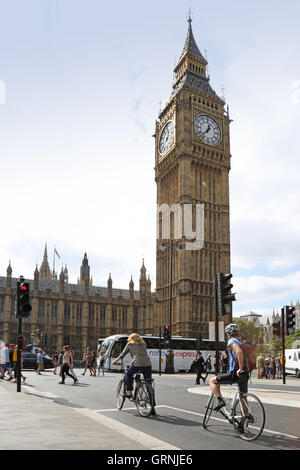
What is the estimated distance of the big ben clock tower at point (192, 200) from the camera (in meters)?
57.1

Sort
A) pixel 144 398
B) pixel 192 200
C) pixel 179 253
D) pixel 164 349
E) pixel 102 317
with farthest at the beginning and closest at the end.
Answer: pixel 102 317, pixel 192 200, pixel 179 253, pixel 164 349, pixel 144 398

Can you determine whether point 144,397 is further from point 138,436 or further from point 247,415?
point 247,415

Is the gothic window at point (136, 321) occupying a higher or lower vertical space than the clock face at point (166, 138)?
lower

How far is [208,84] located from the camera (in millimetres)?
68625

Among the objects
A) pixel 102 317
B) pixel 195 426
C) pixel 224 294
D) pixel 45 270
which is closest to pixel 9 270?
pixel 102 317

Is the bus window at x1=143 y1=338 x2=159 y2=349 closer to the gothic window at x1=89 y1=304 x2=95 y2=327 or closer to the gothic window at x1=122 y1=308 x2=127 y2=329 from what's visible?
the gothic window at x1=89 y1=304 x2=95 y2=327

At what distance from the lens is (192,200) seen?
59688 mm

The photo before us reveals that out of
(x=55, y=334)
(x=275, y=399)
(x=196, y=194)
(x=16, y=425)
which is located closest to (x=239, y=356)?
(x=16, y=425)

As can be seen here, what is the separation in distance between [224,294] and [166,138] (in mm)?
53778

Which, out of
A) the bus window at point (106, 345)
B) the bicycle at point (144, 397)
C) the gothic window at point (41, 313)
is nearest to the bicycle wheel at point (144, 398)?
the bicycle at point (144, 397)

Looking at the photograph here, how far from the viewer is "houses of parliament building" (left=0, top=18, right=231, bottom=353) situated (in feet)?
190

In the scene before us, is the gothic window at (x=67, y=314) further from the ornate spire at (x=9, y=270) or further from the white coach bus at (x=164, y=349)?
the white coach bus at (x=164, y=349)

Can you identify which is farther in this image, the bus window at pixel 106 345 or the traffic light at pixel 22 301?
the bus window at pixel 106 345
